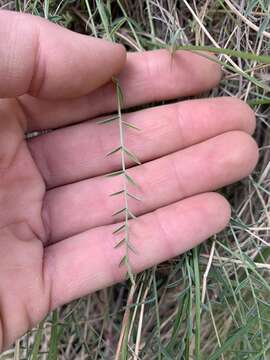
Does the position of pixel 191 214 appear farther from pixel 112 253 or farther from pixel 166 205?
pixel 112 253

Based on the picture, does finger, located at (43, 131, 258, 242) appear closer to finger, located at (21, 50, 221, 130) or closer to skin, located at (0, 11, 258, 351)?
skin, located at (0, 11, 258, 351)

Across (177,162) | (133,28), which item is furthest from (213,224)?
(133,28)

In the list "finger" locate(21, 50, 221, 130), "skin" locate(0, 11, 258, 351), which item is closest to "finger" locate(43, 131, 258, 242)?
"skin" locate(0, 11, 258, 351)

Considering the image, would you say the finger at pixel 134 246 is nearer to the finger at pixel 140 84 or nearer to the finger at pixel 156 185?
the finger at pixel 156 185

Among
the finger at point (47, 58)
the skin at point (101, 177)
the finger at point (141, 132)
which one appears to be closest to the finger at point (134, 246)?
the skin at point (101, 177)

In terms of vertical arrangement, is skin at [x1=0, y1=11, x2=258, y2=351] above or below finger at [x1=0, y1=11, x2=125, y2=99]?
below

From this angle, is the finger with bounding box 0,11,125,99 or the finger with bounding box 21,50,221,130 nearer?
the finger with bounding box 0,11,125,99

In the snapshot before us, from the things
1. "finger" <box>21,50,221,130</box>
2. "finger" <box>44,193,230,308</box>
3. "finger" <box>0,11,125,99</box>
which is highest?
"finger" <box>0,11,125,99</box>

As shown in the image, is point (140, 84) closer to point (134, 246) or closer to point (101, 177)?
point (101, 177)
